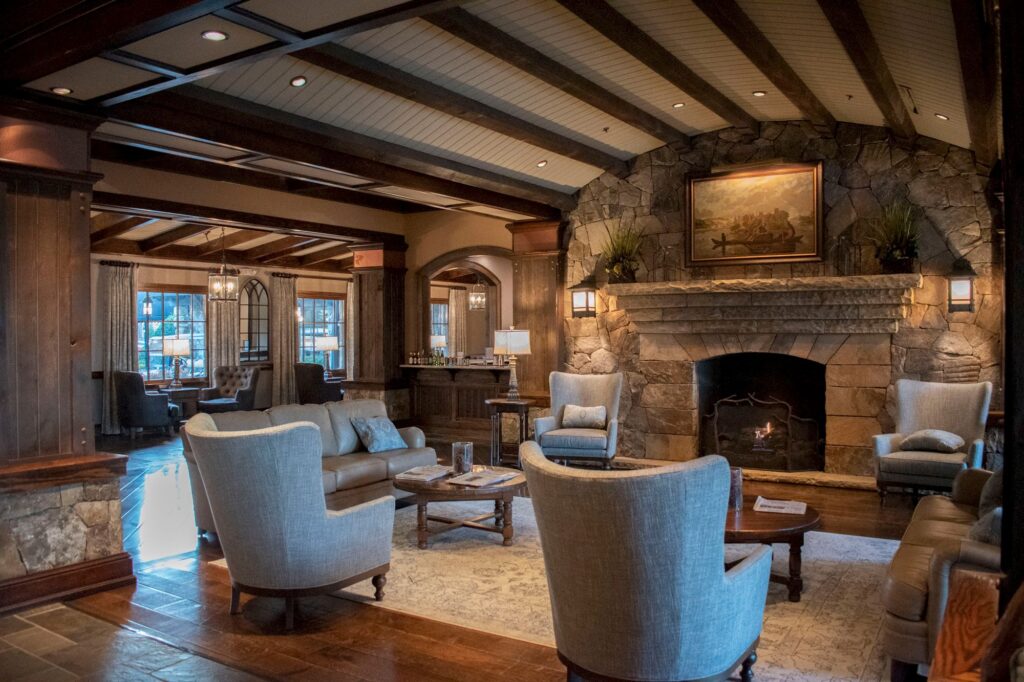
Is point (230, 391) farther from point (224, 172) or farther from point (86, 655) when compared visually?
point (86, 655)

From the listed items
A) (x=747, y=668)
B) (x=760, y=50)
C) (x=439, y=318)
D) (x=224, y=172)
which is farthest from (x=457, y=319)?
(x=747, y=668)

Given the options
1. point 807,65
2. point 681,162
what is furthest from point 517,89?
point 681,162

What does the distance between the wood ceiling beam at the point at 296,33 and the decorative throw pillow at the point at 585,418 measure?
15.4ft

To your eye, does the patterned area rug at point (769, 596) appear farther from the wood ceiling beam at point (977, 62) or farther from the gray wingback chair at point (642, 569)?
the wood ceiling beam at point (977, 62)

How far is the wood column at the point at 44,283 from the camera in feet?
12.9

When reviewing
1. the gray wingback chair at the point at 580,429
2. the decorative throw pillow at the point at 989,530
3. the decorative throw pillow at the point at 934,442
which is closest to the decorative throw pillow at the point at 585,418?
the gray wingback chair at the point at 580,429

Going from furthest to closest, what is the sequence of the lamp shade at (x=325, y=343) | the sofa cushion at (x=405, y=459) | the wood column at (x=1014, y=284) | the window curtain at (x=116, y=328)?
the lamp shade at (x=325, y=343), the window curtain at (x=116, y=328), the sofa cushion at (x=405, y=459), the wood column at (x=1014, y=284)

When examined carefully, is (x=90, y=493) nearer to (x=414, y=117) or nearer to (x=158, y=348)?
(x=414, y=117)

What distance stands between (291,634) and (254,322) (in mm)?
10725

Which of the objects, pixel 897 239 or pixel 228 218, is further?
pixel 228 218

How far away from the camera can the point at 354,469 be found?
5555mm

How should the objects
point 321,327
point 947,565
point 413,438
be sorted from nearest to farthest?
point 947,565, point 413,438, point 321,327

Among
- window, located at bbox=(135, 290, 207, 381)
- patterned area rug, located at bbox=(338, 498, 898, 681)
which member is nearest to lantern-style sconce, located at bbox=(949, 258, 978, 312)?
patterned area rug, located at bbox=(338, 498, 898, 681)

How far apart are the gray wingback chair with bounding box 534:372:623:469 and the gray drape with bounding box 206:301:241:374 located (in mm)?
7250
